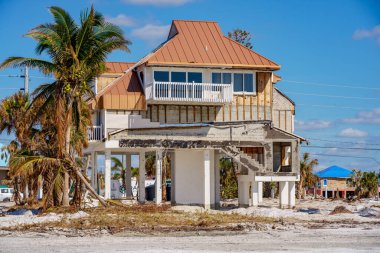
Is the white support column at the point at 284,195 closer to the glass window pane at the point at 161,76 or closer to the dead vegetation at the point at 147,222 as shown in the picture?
the glass window pane at the point at 161,76

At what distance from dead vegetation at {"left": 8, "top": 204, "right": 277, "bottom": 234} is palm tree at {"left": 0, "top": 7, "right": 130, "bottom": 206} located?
286cm

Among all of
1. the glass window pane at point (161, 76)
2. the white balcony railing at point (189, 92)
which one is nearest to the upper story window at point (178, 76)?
the glass window pane at point (161, 76)

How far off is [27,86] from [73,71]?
3087 cm

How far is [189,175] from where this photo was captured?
145 ft

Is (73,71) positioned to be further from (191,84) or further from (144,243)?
(144,243)

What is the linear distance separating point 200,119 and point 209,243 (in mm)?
19017

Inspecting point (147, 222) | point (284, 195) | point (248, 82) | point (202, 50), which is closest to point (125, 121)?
point (202, 50)

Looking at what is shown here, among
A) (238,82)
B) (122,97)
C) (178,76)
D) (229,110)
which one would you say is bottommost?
(229,110)

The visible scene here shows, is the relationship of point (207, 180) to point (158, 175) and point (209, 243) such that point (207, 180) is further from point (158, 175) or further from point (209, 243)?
Answer: point (209, 243)

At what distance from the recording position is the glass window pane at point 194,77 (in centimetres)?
4444

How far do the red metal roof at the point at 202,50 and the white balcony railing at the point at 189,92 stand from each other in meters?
1.18

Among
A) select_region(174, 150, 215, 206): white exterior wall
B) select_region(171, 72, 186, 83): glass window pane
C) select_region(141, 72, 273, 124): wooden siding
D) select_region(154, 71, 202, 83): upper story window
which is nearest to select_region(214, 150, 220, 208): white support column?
select_region(174, 150, 215, 206): white exterior wall

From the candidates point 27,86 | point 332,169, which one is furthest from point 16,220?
point 332,169

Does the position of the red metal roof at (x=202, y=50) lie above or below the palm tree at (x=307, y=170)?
above
